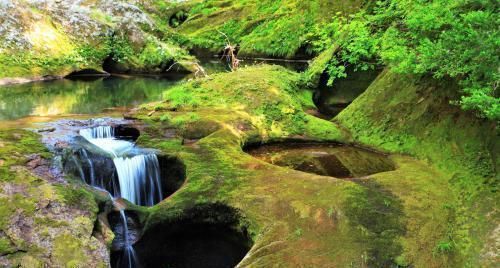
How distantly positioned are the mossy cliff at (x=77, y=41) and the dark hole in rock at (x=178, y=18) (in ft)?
63.0

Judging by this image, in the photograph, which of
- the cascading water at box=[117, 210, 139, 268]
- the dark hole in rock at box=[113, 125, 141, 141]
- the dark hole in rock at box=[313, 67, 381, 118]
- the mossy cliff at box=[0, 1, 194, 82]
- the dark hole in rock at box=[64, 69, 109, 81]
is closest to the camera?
the cascading water at box=[117, 210, 139, 268]

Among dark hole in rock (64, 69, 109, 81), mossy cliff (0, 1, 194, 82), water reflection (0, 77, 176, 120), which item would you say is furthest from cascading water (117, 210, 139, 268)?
dark hole in rock (64, 69, 109, 81)

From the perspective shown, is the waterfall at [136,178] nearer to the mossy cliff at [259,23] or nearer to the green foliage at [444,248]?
the green foliage at [444,248]

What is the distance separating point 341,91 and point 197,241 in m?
10.4

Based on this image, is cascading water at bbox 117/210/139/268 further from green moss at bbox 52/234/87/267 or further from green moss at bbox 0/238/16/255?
green moss at bbox 0/238/16/255

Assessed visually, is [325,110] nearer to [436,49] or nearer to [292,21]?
[436,49]

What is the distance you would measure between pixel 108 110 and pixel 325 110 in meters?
7.72

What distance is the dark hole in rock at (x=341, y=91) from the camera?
1653 cm

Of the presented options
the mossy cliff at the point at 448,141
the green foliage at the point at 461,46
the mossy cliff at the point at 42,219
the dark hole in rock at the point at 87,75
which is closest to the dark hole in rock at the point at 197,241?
the mossy cliff at the point at 42,219

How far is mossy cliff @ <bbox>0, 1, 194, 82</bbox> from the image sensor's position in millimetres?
26328

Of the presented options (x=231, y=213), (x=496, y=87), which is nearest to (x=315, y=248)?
(x=231, y=213)

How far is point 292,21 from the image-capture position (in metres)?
34.0

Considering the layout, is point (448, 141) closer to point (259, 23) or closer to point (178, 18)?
point (259, 23)

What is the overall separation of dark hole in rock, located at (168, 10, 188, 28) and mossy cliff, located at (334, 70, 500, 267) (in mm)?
43859
